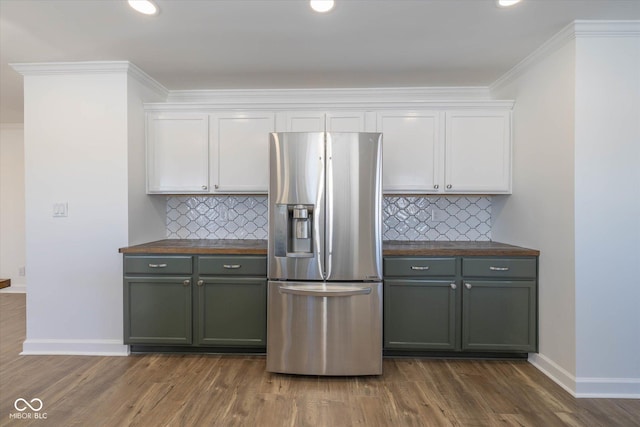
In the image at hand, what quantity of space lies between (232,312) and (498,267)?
218 centimetres

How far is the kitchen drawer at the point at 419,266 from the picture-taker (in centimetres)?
262

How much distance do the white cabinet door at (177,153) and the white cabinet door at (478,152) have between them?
7.36ft

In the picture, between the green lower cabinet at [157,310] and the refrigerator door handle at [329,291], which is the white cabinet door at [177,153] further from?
the refrigerator door handle at [329,291]

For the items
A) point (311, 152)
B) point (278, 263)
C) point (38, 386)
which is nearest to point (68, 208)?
point (38, 386)

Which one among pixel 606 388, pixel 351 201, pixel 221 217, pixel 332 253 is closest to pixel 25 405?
pixel 221 217

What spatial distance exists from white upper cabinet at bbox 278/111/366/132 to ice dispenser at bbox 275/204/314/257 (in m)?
0.98

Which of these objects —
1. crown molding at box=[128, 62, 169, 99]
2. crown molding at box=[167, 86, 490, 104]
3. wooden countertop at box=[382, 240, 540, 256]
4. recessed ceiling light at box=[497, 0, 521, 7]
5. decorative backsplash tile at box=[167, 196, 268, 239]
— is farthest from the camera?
decorative backsplash tile at box=[167, 196, 268, 239]

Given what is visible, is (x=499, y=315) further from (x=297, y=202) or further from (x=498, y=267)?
(x=297, y=202)

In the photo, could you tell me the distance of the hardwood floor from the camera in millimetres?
1922

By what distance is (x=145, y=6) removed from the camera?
1.96 meters

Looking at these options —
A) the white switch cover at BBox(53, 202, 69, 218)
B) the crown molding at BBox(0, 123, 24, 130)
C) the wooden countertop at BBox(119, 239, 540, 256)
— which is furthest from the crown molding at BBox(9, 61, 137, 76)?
the crown molding at BBox(0, 123, 24, 130)

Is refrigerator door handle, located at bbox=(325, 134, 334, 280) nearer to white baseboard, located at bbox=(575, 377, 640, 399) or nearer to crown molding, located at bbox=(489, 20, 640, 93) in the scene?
crown molding, located at bbox=(489, 20, 640, 93)

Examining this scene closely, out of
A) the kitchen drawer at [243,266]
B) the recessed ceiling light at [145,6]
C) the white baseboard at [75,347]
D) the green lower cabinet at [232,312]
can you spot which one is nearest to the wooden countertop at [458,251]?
the kitchen drawer at [243,266]

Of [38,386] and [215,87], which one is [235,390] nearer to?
[38,386]
